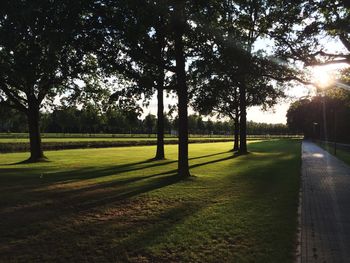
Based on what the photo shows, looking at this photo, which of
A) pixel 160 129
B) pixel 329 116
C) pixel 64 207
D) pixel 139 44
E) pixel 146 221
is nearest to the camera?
pixel 146 221

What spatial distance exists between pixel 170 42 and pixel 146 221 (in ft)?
29.5

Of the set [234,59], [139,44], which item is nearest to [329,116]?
[234,59]

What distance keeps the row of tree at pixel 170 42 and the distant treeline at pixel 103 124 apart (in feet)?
7.89

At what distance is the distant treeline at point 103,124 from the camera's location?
89.8 feet

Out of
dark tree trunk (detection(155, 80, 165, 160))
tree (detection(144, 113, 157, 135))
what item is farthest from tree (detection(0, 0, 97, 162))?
tree (detection(144, 113, 157, 135))

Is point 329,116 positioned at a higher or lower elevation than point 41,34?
lower

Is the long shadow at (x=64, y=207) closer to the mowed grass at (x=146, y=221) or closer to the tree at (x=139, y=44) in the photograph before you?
the mowed grass at (x=146, y=221)

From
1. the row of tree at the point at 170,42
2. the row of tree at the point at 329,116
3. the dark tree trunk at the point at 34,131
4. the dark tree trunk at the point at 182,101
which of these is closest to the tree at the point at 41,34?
the row of tree at the point at 170,42

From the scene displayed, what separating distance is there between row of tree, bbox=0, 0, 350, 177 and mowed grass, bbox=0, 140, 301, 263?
12.4 ft

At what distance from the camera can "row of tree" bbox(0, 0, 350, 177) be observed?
38.8ft

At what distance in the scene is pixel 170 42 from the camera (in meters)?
15.3

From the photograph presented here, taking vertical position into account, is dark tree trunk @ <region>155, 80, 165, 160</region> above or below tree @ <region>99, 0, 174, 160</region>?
below

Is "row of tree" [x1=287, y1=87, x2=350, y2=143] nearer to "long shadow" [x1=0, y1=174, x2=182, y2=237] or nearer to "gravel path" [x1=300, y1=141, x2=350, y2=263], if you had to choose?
"gravel path" [x1=300, y1=141, x2=350, y2=263]

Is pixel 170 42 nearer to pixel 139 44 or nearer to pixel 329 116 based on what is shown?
pixel 139 44
